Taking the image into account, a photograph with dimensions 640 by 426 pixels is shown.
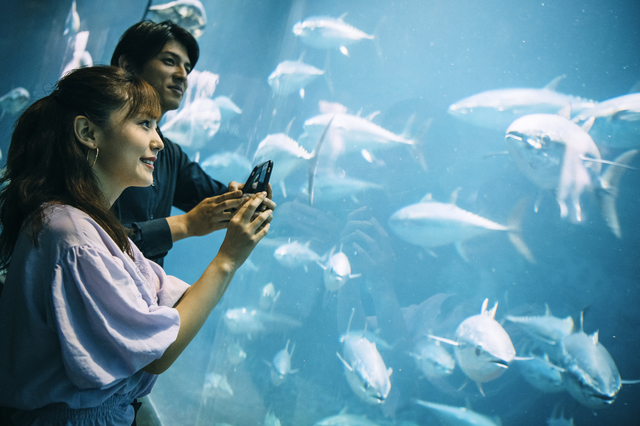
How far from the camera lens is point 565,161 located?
5.49 feet

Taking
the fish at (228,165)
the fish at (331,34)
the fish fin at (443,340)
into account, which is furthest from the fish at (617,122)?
the fish at (228,165)

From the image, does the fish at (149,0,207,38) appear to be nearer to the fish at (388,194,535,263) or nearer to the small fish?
the small fish

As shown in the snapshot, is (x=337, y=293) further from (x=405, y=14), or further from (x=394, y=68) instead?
(x=405, y=14)

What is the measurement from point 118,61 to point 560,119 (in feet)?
6.77

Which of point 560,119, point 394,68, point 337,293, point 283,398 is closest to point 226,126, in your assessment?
point 394,68

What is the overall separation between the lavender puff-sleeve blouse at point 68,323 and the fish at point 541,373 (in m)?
2.00

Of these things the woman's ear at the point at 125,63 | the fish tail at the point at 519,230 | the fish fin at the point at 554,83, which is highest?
the fish fin at the point at 554,83

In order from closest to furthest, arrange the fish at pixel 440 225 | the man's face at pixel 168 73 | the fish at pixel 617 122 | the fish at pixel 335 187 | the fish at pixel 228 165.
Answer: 1. the man's face at pixel 168 73
2. the fish at pixel 617 122
3. the fish at pixel 440 225
4. the fish at pixel 335 187
5. the fish at pixel 228 165

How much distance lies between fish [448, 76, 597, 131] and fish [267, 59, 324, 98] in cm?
113

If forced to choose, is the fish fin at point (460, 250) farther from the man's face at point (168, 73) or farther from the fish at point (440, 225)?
the man's face at point (168, 73)

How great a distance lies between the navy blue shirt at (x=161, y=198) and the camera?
1149 millimetres

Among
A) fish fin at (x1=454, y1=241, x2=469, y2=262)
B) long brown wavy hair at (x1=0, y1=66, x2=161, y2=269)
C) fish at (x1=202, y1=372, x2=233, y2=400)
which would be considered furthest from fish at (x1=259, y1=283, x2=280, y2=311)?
long brown wavy hair at (x1=0, y1=66, x2=161, y2=269)

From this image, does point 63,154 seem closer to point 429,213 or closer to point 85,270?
point 85,270

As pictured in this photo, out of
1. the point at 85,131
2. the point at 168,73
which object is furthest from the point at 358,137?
the point at 85,131
